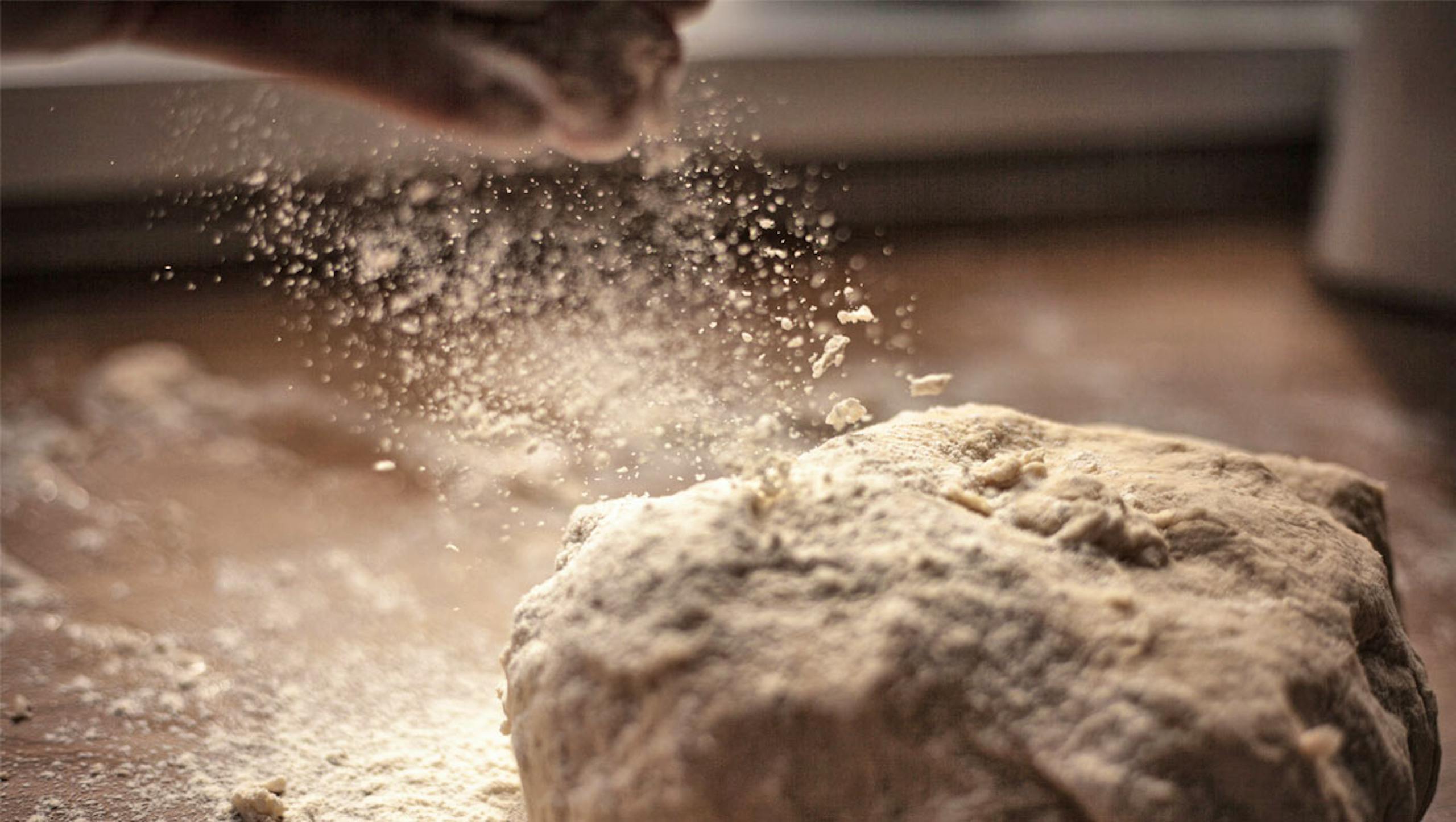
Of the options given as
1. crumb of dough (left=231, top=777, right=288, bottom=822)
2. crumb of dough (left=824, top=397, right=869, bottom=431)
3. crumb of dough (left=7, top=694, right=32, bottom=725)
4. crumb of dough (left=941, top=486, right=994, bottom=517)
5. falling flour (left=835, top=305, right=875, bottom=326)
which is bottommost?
crumb of dough (left=231, top=777, right=288, bottom=822)

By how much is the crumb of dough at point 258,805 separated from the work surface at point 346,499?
3 centimetres

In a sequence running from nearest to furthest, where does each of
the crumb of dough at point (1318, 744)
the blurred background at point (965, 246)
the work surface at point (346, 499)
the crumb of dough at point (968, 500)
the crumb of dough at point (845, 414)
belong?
the crumb of dough at point (1318, 744), the crumb of dough at point (968, 500), the crumb of dough at point (845, 414), the work surface at point (346, 499), the blurred background at point (965, 246)

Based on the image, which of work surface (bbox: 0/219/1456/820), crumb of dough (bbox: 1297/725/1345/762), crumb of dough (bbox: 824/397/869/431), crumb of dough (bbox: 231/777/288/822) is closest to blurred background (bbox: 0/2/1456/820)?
work surface (bbox: 0/219/1456/820)

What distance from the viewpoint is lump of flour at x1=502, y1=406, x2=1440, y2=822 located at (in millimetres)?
819

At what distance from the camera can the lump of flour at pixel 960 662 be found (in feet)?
2.69

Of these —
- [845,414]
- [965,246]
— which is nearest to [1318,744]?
[845,414]

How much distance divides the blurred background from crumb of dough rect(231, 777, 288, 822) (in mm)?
195

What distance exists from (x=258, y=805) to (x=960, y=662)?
601mm

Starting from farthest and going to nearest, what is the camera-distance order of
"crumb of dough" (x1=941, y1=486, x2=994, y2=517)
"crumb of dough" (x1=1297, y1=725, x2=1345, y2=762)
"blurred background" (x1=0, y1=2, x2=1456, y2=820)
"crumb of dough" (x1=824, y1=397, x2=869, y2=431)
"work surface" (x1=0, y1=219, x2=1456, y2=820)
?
"blurred background" (x1=0, y1=2, x2=1456, y2=820), "work surface" (x1=0, y1=219, x2=1456, y2=820), "crumb of dough" (x1=824, y1=397, x2=869, y2=431), "crumb of dough" (x1=941, y1=486, x2=994, y2=517), "crumb of dough" (x1=1297, y1=725, x2=1345, y2=762)

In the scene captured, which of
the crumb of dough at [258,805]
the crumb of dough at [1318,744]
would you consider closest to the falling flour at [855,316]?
the crumb of dough at [1318,744]

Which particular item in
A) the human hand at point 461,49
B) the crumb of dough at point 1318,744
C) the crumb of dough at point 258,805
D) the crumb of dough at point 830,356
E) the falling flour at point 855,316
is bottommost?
the crumb of dough at point 258,805

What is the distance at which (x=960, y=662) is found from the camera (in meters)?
0.85

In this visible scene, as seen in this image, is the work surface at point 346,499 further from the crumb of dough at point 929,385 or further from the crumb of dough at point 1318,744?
the crumb of dough at point 1318,744

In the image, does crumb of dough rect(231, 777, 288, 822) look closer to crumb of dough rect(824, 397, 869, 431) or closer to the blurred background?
the blurred background
